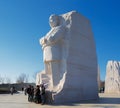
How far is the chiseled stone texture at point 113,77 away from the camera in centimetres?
3281

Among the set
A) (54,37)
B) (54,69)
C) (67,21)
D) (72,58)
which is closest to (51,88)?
(54,69)

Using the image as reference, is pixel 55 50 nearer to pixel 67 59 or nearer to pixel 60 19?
pixel 67 59

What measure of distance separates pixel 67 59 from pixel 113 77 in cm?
1974

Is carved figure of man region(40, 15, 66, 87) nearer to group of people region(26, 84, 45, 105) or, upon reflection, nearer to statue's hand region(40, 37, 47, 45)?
statue's hand region(40, 37, 47, 45)

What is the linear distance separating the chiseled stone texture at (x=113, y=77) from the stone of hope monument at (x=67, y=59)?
16223 mm

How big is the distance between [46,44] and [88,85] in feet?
14.5

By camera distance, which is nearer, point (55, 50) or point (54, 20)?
point (55, 50)

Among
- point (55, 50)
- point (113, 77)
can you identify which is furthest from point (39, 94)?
point (113, 77)

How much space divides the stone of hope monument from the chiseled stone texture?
16.2 m

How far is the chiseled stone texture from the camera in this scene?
3281cm

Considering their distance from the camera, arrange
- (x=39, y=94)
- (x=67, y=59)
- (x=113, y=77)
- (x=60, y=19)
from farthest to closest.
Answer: (x=113, y=77) → (x=60, y=19) → (x=67, y=59) → (x=39, y=94)

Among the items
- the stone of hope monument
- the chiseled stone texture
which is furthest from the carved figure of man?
the chiseled stone texture

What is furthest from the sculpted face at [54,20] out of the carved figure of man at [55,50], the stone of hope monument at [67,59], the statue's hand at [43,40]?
the statue's hand at [43,40]

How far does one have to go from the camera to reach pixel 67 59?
607 inches
